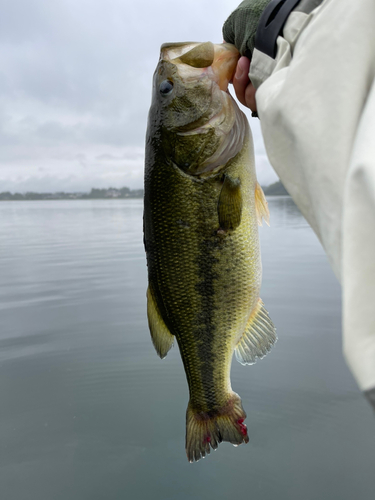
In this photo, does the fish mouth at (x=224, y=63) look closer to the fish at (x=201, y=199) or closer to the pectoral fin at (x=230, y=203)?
the fish at (x=201, y=199)

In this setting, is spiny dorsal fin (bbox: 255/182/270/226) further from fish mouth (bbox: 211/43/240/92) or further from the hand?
fish mouth (bbox: 211/43/240/92)

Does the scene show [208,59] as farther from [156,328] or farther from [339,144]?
[156,328]

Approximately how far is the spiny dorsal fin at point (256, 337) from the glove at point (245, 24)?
1276mm

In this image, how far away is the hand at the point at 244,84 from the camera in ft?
5.71

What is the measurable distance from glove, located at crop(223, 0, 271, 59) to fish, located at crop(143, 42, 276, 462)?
9 centimetres

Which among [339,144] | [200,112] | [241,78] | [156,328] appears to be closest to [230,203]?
[200,112]

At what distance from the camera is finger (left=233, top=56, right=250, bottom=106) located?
1.73m

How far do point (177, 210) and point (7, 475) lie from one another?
8.76 ft

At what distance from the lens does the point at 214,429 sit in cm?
216

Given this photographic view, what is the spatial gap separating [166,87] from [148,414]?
3047mm

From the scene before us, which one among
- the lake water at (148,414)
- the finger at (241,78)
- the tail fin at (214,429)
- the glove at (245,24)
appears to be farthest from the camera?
the lake water at (148,414)

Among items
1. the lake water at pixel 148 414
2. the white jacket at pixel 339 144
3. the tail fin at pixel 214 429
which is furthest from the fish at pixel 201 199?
the lake water at pixel 148 414

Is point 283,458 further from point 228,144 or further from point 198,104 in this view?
point 198,104

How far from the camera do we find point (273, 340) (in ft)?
7.04
